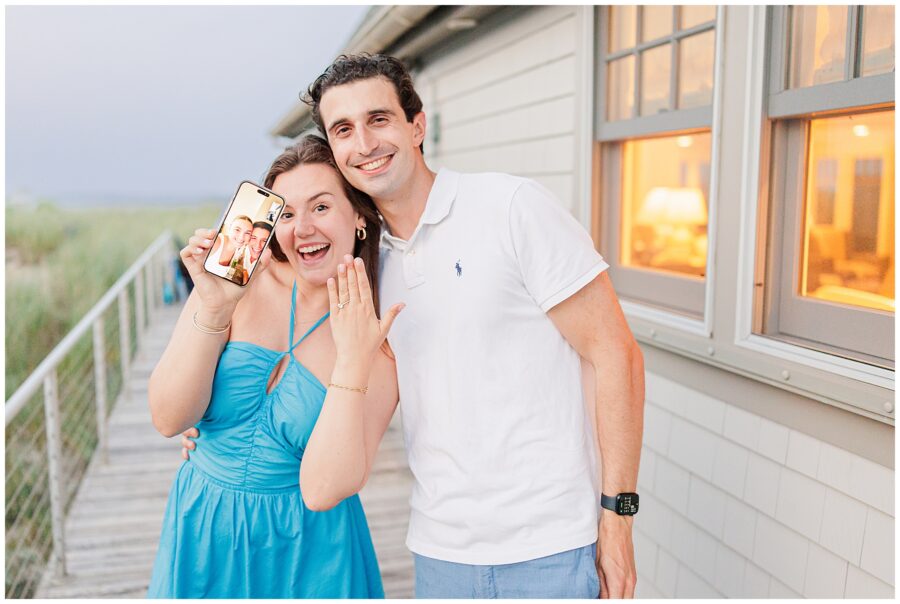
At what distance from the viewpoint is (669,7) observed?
9.50 feet

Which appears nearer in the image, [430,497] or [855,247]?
[430,497]

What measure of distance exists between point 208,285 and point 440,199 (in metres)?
0.55

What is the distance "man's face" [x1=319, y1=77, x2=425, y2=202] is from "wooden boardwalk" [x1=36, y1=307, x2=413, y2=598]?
250cm

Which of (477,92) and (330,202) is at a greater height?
(477,92)

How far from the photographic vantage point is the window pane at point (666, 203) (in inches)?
114

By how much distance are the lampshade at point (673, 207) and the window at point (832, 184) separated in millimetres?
567

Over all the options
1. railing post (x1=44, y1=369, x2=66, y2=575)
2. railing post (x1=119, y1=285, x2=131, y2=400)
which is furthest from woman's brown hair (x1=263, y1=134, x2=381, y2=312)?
railing post (x1=119, y1=285, x2=131, y2=400)

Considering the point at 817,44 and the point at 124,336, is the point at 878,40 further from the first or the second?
the point at 124,336

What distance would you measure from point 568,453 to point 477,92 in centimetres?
348

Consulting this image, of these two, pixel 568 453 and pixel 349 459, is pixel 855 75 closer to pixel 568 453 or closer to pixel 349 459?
pixel 568 453

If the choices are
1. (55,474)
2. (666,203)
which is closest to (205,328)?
(666,203)

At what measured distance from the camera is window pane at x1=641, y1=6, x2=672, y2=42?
9.54 feet

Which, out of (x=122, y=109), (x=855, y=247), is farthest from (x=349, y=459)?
(x=122, y=109)

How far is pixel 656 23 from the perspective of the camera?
297 cm
